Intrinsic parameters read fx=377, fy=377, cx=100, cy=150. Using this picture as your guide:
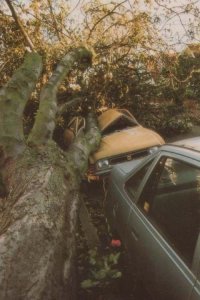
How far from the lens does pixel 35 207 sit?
3.45 m

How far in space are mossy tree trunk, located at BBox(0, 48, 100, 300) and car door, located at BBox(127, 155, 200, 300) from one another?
66cm

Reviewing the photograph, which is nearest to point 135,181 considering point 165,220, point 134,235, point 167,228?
point 134,235

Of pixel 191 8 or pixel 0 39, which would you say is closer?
pixel 191 8

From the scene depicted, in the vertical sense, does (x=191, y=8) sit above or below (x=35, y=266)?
above

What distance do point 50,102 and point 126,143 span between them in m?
1.56

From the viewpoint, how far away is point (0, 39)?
10.5 meters

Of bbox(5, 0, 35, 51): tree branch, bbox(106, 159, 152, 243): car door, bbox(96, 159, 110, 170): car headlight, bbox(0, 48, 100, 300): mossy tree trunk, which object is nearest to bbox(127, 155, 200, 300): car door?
bbox(106, 159, 152, 243): car door

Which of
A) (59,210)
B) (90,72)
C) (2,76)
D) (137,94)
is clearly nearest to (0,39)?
(2,76)

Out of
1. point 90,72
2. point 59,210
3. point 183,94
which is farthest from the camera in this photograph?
point 183,94

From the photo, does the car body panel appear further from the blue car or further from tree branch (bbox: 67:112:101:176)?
the blue car

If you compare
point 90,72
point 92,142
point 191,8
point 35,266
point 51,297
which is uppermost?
point 191,8

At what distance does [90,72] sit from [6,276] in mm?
8189

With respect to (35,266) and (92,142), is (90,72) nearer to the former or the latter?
(92,142)

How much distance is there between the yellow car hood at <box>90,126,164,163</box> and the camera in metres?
6.54
